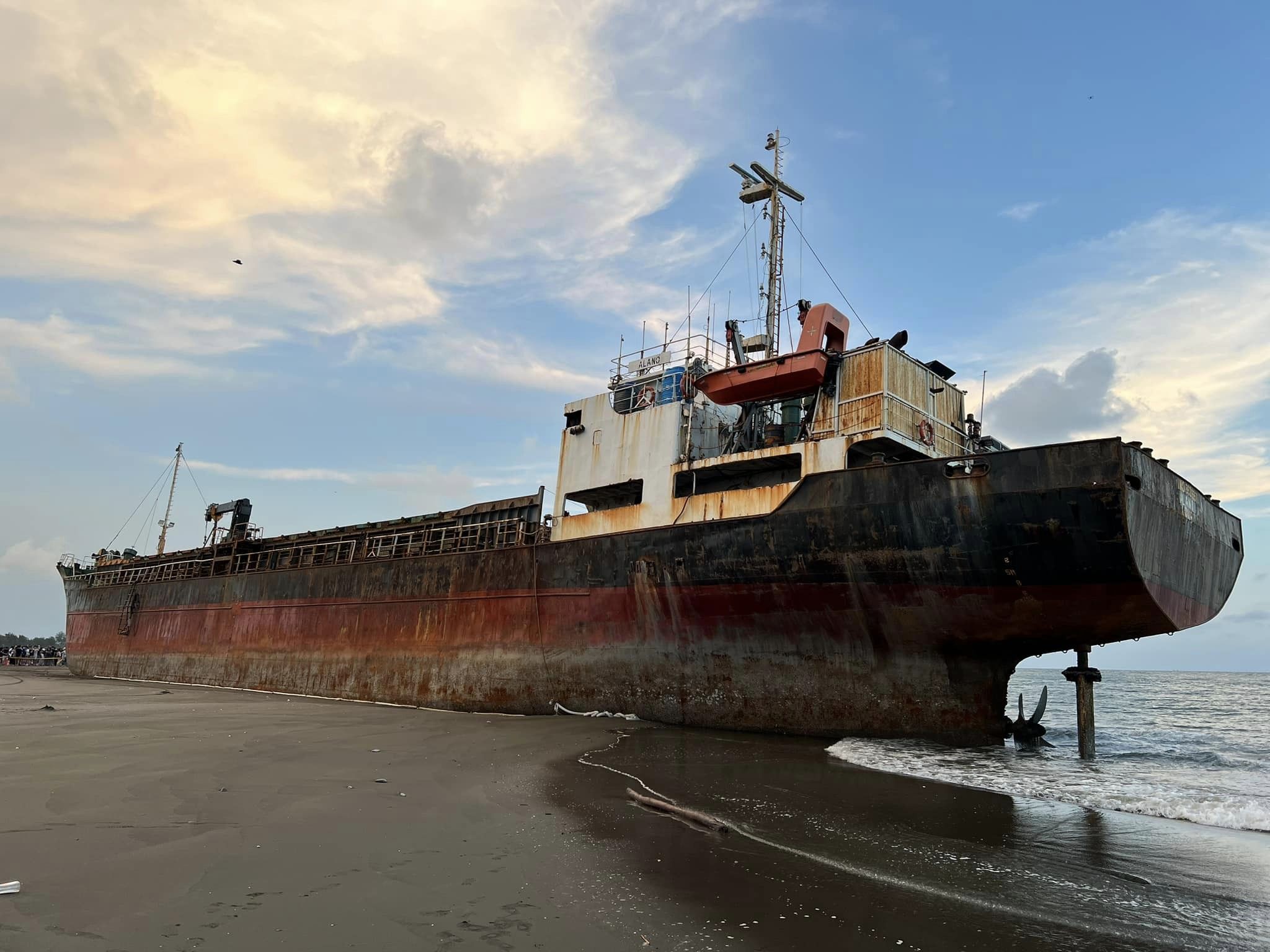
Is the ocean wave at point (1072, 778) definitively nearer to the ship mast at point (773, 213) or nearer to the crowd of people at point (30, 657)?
the ship mast at point (773, 213)

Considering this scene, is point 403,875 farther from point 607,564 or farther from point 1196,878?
point 607,564

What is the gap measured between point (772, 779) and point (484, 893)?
17.1ft

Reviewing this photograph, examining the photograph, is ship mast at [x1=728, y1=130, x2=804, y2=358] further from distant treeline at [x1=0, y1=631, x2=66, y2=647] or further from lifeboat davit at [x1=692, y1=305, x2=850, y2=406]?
distant treeline at [x1=0, y1=631, x2=66, y2=647]

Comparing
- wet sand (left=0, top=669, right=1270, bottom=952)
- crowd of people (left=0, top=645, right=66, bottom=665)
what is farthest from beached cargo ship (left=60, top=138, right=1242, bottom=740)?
crowd of people (left=0, top=645, right=66, bottom=665)

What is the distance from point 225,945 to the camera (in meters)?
3.57

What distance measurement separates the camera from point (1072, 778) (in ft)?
31.5

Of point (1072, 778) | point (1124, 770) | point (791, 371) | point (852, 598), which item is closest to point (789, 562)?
point (852, 598)

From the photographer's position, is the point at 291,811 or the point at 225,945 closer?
the point at 225,945

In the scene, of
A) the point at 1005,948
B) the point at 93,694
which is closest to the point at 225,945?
the point at 1005,948

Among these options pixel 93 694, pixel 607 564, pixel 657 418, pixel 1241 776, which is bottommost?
pixel 93 694

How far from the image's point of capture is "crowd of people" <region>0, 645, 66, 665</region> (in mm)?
56438

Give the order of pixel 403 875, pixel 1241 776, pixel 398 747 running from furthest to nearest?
pixel 1241 776, pixel 398 747, pixel 403 875

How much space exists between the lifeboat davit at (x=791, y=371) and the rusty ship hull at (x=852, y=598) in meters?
2.49

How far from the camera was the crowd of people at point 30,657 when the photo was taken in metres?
56.4
